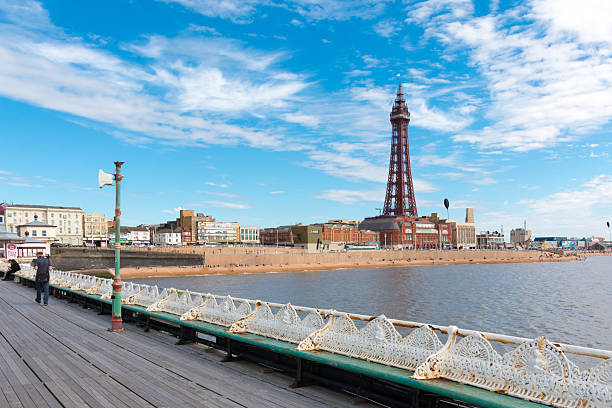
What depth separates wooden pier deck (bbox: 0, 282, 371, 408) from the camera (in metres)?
6.93

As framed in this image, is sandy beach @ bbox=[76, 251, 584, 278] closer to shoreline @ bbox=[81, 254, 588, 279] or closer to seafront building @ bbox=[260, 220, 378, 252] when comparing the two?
shoreline @ bbox=[81, 254, 588, 279]

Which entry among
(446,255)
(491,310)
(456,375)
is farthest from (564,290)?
(446,255)

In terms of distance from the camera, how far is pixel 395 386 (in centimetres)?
679

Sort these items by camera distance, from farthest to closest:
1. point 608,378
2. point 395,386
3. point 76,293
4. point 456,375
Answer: point 76,293, point 395,386, point 456,375, point 608,378

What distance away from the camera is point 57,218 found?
144500 mm

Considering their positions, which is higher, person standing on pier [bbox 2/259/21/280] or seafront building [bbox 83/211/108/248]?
seafront building [bbox 83/211/108/248]

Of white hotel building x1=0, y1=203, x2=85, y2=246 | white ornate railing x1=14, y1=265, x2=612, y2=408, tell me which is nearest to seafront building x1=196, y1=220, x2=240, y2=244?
white hotel building x1=0, y1=203, x2=85, y2=246

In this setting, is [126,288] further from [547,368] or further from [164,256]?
[164,256]

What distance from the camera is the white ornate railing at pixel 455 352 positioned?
5.23 m

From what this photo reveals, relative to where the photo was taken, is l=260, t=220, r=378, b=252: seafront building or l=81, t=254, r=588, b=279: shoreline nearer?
l=81, t=254, r=588, b=279: shoreline

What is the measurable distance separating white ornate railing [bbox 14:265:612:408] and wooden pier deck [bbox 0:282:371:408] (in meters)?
0.78

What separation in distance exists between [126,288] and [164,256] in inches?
2920

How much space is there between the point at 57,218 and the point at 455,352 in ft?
518

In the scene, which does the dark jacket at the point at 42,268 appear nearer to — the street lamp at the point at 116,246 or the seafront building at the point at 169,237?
the street lamp at the point at 116,246
